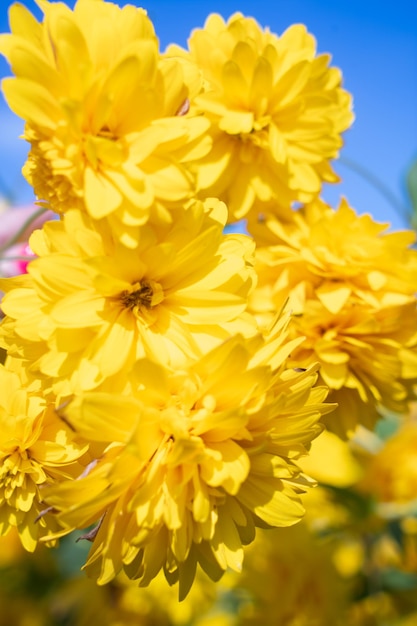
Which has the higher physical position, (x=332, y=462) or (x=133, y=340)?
(x=133, y=340)

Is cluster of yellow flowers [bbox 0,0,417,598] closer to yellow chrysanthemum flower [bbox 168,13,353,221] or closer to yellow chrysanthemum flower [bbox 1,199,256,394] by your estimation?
yellow chrysanthemum flower [bbox 1,199,256,394]

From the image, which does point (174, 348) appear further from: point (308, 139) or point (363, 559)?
point (363, 559)

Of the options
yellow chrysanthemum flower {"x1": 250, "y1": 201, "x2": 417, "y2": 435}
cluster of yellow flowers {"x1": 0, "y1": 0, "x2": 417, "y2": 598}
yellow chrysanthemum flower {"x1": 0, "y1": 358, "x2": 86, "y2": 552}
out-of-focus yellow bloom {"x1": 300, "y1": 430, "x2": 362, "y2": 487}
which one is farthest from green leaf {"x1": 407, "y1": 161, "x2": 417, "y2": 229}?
yellow chrysanthemum flower {"x1": 0, "y1": 358, "x2": 86, "y2": 552}

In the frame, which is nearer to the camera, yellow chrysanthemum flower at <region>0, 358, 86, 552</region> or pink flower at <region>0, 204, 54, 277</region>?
yellow chrysanthemum flower at <region>0, 358, 86, 552</region>

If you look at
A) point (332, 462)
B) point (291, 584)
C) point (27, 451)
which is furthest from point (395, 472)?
point (27, 451)

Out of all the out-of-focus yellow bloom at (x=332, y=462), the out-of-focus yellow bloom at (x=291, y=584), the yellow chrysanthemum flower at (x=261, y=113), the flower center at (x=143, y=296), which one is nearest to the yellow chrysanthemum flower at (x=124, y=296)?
the flower center at (x=143, y=296)

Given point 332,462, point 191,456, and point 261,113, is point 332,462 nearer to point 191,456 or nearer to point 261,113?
point 261,113

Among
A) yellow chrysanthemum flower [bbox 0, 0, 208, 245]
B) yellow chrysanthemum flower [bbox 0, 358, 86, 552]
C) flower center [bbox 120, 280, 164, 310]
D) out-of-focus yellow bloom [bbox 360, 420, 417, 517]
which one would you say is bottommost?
out-of-focus yellow bloom [bbox 360, 420, 417, 517]
